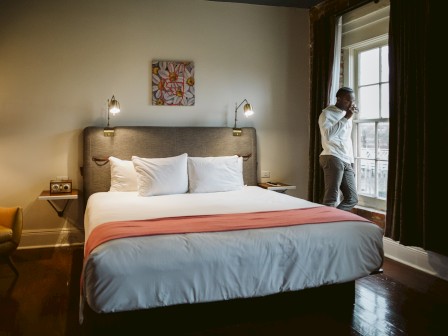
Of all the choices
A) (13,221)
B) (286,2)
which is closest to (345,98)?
(286,2)

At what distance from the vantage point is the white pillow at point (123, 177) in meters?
4.03

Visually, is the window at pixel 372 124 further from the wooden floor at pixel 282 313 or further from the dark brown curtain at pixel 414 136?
the wooden floor at pixel 282 313

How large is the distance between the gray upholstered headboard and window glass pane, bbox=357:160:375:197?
1.19 meters

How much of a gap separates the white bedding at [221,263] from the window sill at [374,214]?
1472 millimetres

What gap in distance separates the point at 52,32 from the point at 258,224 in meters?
3.07

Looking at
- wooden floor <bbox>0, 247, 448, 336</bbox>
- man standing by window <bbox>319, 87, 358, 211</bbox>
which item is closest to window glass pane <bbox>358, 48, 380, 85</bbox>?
man standing by window <bbox>319, 87, 358, 211</bbox>

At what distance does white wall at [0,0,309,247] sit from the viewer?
4043mm

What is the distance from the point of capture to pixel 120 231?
2.31 meters

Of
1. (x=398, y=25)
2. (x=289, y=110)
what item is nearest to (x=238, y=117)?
(x=289, y=110)

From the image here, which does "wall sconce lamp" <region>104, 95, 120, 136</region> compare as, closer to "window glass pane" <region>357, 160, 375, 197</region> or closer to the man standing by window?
the man standing by window

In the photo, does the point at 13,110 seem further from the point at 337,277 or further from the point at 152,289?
the point at 337,277

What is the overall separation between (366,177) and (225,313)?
257 cm

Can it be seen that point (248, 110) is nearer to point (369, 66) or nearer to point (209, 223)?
point (369, 66)

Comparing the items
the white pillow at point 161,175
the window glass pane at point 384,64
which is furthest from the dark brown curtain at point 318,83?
the white pillow at point 161,175
